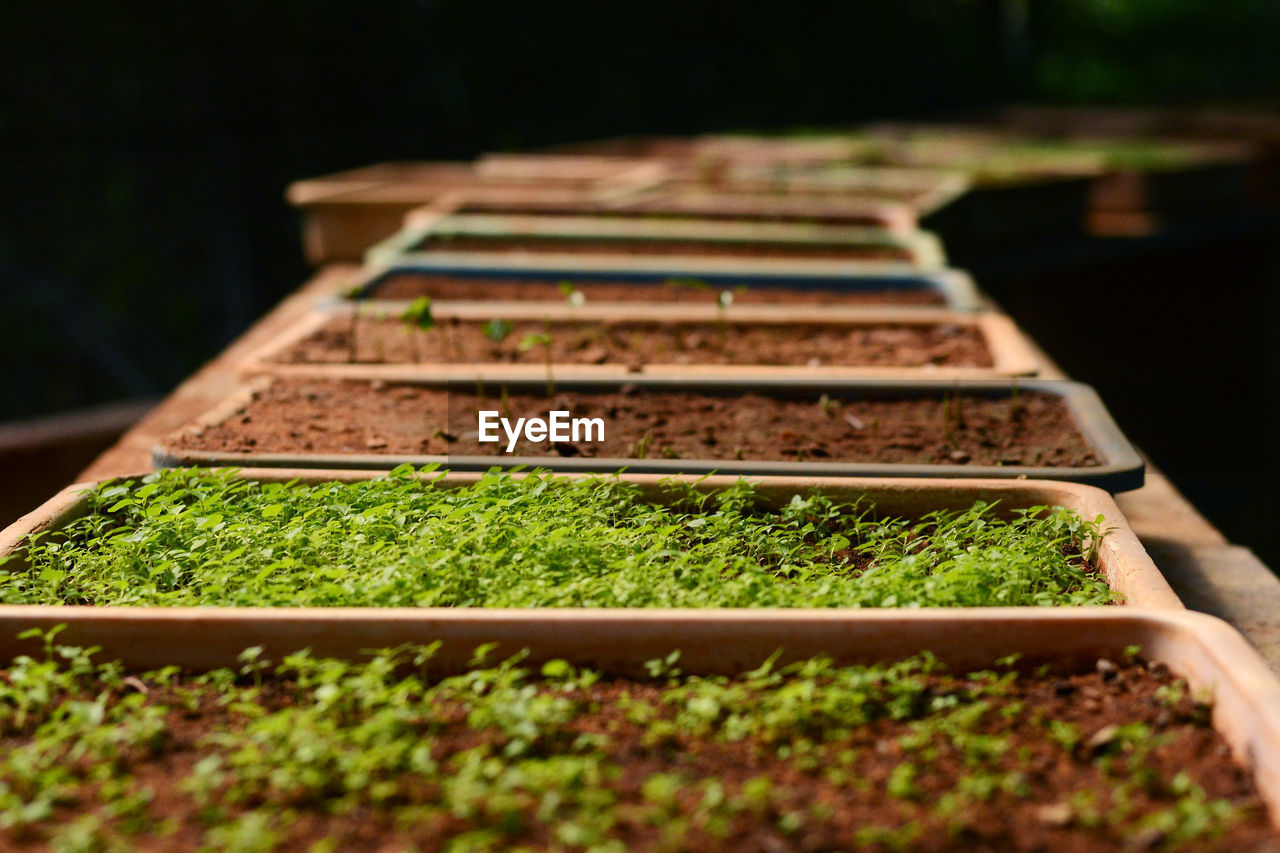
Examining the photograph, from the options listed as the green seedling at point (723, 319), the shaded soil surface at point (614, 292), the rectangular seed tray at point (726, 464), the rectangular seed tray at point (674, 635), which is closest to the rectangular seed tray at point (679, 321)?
the green seedling at point (723, 319)

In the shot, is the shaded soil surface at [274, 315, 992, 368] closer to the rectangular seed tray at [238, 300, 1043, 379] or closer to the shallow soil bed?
the rectangular seed tray at [238, 300, 1043, 379]

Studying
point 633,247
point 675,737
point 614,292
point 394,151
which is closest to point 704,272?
point 614,292

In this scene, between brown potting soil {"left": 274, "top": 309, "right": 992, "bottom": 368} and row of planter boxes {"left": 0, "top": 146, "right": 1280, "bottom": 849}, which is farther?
brown potting soil {"left": 274, "top": 309, "right": 992, "bottom": 368}

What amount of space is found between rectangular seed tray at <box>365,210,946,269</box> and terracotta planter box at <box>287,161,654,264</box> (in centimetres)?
36

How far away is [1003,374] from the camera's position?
3.15 m

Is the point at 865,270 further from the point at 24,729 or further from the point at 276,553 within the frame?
the point at 24,729

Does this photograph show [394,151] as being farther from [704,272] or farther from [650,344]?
[650,344]

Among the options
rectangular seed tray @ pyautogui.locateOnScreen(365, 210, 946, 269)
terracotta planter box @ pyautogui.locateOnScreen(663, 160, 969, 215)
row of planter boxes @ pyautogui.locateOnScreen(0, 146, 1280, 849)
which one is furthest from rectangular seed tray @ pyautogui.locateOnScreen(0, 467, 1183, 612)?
terracotta planter box @ pyautogui.locateOnScreen(663, 160, 969, 215)

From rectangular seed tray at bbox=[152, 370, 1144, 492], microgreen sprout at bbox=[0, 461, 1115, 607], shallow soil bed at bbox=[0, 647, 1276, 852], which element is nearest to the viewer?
shallow soil bed at bbox=[0, 647, 1276, 852]

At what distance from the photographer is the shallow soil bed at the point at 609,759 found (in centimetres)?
141

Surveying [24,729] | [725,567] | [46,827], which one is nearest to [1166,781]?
[725,567]

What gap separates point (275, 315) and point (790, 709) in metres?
3.59

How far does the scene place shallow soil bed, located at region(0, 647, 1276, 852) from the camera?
141 cm

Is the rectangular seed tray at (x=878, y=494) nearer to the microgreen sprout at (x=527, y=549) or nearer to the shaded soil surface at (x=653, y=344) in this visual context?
the microgreen sprout at (x=527, y=549)
